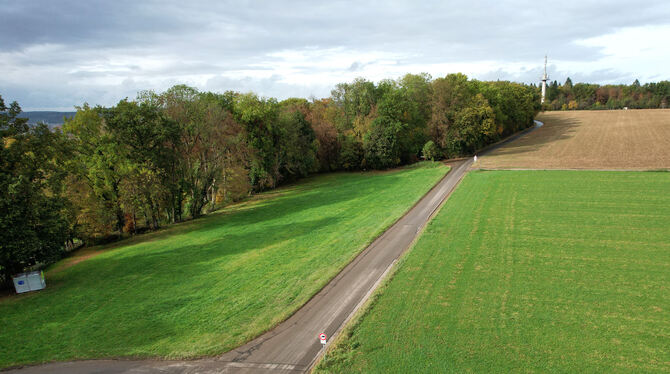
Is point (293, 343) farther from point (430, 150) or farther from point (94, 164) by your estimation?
point (430, 150)

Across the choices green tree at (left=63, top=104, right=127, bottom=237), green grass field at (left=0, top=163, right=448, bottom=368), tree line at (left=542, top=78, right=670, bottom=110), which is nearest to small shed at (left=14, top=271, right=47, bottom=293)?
green grass field at (left=0, top=163, right=448, bottom=368)

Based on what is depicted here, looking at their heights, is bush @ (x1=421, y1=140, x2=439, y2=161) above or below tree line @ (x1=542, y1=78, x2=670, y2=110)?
below

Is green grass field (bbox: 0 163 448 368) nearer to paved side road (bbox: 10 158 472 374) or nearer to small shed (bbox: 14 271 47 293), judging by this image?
paved side road (bbox: 10 158 472 374)

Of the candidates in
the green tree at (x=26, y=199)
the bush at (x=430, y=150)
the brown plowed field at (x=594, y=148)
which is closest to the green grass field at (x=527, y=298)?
the green tree at (x=26, y=199)

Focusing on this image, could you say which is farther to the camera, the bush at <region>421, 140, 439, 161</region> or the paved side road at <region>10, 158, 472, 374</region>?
the bush at <region>421, 140, 439, 161</region>

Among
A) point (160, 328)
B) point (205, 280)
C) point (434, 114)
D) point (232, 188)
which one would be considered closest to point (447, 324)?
point (160, 328)

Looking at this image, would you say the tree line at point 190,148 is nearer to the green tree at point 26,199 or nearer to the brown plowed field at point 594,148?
the green tree at point 26,199
